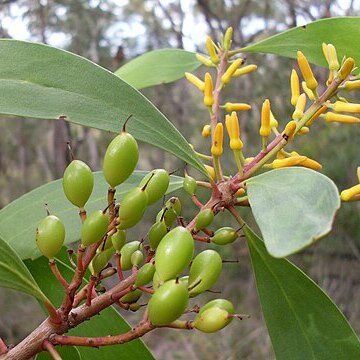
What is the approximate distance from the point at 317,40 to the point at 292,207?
39 centimetres

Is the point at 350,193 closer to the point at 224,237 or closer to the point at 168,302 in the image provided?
the point at 224,237

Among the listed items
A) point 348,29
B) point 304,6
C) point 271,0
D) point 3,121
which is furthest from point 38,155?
point 348,29

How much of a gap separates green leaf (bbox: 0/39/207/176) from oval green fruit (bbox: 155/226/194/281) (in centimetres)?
16

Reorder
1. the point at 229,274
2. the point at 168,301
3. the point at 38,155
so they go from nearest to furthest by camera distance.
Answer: the point at 168,301, the point at 229,274, the point at 38,155

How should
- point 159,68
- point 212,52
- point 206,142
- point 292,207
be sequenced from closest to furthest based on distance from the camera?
point 292,207, point 212,52, point 159,68, point 206,142

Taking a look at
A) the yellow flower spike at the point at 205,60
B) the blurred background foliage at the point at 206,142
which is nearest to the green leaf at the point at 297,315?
the yellow flower spike at the point at 205,60

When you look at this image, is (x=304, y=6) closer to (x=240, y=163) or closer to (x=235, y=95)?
(x=235, y=95)

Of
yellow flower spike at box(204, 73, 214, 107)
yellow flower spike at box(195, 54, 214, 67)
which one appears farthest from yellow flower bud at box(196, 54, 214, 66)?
yellow flower spike at box(204, 73, 214, 107)

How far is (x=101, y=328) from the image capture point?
66 centimetres

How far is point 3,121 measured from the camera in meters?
7.31

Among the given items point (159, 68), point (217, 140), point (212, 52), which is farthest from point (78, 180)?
point (159, 68)

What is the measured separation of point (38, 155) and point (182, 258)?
7674mm

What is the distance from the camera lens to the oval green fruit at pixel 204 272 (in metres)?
0.46

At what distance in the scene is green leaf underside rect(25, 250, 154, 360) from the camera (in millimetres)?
653
